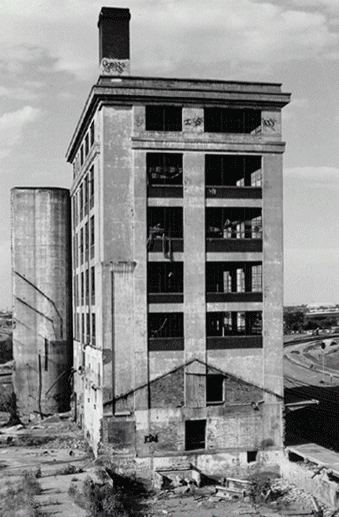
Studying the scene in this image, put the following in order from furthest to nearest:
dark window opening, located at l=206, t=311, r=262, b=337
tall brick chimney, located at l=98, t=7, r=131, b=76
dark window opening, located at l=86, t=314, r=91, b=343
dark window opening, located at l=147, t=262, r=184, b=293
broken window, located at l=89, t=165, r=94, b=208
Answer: dark window opening, located at l=86, t=314, r=91, b=343
broken window, located at l=89, t=165, r=94, b=208
tall brick chimney, located at l=98, t=7, r=131, b=76
dark window opening, located at l=206, t=311, r=262, b=337
dark window opening, located at l=147, t=262, r=184, b=293

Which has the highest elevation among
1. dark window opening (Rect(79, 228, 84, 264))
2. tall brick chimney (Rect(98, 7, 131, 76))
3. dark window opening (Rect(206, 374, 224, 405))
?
tall brick chimney (Rect(98, 7, 131, 76))

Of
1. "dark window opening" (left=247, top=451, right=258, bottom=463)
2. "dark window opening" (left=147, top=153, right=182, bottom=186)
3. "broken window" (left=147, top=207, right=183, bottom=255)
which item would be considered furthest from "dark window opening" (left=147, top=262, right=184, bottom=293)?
"dark window opening" (left=247, top=451, right=258, bottom=463)

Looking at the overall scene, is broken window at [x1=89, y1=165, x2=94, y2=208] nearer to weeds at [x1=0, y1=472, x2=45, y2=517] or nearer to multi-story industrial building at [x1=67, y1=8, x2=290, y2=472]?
multi-story industrial building at [x1=67, y1=8, x2=290, y2=472]

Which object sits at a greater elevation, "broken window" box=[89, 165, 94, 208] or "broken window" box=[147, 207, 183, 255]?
"broken window" box=[89, 165, 94, 208]

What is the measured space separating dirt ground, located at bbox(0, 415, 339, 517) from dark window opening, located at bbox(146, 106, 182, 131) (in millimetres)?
18019

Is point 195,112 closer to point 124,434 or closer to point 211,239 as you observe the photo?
point 211,239

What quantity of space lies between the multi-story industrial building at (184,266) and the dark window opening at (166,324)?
6cm

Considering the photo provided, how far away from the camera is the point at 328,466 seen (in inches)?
1202

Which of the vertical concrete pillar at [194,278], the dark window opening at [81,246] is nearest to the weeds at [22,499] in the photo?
the vertical concrete pillar at [194,278]

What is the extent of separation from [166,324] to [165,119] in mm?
10971

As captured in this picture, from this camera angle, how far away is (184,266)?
113 ft

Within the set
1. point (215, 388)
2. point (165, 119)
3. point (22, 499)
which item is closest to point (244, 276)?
point (215, 388)

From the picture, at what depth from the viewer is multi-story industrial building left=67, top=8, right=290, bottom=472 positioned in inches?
1330

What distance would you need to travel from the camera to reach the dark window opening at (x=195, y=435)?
34.2 metres
